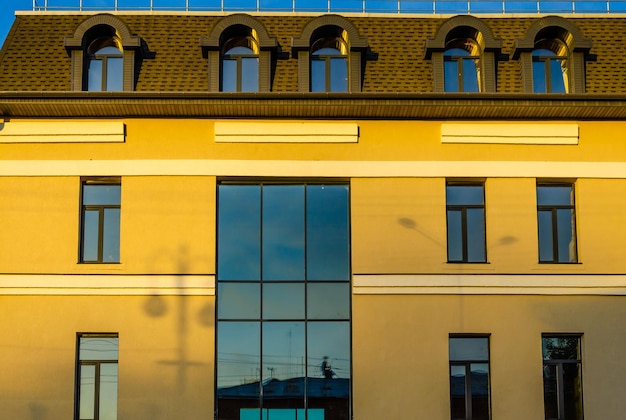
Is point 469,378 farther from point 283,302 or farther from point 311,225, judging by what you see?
point 311,225

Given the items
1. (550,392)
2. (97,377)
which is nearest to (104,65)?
(97,377)

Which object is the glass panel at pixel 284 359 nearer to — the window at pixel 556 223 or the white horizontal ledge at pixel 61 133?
the white horizontal ledge at pixel 61 133

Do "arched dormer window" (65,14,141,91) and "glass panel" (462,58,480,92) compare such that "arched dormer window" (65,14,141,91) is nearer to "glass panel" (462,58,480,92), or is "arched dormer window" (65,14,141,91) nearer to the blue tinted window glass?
"glass panel" (462,58,480,92)

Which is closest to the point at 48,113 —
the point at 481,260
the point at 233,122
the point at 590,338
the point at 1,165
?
the point at 1,165

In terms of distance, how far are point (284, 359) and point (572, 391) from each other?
20.6 ft

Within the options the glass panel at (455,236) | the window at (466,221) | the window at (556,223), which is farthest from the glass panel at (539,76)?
the glass panel at (455,236)

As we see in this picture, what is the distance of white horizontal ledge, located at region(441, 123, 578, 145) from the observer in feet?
64.0

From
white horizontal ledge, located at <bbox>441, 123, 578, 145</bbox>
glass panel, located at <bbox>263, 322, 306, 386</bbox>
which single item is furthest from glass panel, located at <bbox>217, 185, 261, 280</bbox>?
white horizontal ledge, located at <bbox>441, 123, 578, 145</bbox>

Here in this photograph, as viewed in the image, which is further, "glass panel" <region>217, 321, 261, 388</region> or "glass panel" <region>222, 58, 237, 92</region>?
"glass panel" <region>222, 58, 237, 92</region>

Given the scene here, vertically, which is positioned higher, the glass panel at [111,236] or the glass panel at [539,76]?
the glass panel at [539,76]

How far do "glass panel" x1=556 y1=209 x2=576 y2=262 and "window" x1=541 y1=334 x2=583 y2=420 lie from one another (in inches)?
70.5

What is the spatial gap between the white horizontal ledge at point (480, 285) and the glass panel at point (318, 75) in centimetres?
438

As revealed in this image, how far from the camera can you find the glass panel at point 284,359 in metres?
18.6

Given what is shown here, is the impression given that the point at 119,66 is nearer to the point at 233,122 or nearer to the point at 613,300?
the point at 233,122
